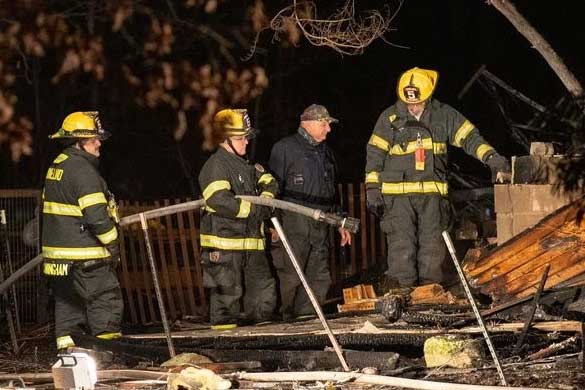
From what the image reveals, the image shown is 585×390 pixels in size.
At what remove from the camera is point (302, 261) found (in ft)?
38.0

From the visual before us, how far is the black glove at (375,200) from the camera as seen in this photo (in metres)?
11.0

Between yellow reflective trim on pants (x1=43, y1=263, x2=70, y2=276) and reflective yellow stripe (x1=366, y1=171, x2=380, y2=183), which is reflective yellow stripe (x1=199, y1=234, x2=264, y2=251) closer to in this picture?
reflective yellow stripe (x1=366, y1=171, x2=380, y2=183)

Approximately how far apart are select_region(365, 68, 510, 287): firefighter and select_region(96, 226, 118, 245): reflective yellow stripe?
8.33 feet

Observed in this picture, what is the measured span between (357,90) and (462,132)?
1049cm

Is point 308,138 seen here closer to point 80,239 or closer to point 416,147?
point 416,147

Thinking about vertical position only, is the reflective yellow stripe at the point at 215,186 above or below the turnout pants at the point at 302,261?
above

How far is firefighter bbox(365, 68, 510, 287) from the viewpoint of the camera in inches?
427

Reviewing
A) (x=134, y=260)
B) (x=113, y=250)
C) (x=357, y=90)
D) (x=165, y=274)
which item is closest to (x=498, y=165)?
(x=113, y=250)

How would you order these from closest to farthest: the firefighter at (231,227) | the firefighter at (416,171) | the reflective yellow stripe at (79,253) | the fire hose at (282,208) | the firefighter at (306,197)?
the fire hose at (282,208), the reflective yellow stripe at (79,253), the firefighter at (231,227), the firefighter at (416,171), the firefighter at (306,197)

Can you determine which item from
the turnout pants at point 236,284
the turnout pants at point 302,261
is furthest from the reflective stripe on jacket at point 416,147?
the turnout pants at point 236,284

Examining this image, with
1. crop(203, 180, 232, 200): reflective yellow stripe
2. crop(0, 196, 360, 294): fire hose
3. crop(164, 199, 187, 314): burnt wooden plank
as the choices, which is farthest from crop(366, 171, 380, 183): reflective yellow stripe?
crop(164, 199, 187, 314): burnt wooden plank

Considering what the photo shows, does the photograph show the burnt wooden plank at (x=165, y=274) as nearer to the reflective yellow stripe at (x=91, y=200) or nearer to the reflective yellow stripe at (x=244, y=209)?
the reflective yellow stripe at (x=244, y=209)

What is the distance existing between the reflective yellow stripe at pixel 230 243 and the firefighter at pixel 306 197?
2.07 ft

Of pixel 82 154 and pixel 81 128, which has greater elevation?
pixel 81 128
